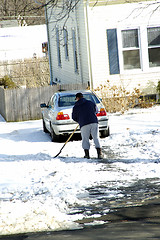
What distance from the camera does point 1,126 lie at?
1830 centimetres

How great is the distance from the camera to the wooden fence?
1959cm

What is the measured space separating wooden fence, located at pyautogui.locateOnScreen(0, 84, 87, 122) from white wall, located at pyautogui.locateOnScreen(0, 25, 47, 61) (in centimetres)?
3297

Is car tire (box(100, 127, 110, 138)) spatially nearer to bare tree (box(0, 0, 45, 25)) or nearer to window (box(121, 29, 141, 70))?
bare tree (box(0, 0, 45, 25))

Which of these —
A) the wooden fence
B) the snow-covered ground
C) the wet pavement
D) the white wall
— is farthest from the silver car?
the white wall

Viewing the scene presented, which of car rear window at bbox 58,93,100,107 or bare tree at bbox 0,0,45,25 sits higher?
bare tree at bbox 0,0,45,25

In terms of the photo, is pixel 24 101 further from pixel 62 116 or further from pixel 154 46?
pixel 62 116

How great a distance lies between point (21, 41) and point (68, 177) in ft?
155

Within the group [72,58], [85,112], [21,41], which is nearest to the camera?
[85,112]

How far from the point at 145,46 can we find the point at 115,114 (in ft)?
10.8

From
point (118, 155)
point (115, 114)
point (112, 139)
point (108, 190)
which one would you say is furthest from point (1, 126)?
point (108, 190)

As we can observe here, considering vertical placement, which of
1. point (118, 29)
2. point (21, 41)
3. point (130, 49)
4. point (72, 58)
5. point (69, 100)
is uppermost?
point (21, 41)

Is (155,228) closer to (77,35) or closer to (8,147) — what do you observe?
(8,147)

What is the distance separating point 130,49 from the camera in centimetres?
1967

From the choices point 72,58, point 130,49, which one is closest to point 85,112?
point 130,49
